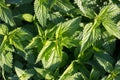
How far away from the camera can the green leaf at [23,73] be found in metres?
2.80

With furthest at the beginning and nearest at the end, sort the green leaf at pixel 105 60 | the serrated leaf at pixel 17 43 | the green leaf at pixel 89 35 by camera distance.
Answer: the serrated leaf at pixel 17 43 → the green leaf at pixel 105 60 → the green leaf at pixel 89 35

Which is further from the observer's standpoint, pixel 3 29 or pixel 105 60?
pixel 3 29

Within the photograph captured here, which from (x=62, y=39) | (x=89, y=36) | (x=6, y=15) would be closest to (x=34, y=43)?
(x=62, y=39)

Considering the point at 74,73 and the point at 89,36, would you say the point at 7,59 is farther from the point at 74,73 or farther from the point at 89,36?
the point at 89,36

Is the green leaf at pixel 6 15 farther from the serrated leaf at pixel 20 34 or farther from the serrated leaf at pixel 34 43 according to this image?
the serrated leaf at pixel 34 43

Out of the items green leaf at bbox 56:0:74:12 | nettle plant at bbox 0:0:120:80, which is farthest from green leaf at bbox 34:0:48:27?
green leaf at bbox 56:0:74:12

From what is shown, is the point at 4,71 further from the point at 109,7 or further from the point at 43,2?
the point at 109,7

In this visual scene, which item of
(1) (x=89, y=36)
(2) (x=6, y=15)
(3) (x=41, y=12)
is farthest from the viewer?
(2) (x=6, y=15)

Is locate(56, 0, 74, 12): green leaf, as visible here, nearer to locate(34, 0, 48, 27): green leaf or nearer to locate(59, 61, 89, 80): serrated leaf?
locate(34, 0, 48, 27): green leaf

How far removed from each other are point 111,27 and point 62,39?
40 cm

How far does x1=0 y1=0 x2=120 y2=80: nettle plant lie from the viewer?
2627 millimetres

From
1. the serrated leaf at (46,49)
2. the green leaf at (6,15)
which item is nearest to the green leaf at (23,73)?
the serrated leaf at (46,49)

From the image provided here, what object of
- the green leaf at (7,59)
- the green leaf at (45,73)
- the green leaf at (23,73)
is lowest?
the green leaf at (23,73)

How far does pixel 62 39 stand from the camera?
104 inches
